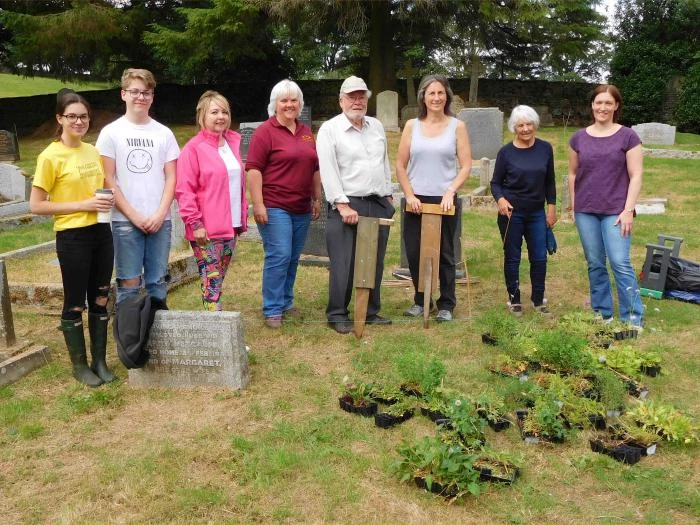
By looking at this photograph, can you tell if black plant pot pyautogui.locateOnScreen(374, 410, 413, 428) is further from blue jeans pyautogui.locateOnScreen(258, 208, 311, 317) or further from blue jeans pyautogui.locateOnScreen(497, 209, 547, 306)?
blue jeans pyautogui.locateOnScreen(497, 209, 547, 306)

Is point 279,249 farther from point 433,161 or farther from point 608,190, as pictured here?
point 608,190

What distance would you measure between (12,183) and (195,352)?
8835 millimetres

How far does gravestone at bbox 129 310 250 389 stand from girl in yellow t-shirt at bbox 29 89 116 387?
1.63 ft

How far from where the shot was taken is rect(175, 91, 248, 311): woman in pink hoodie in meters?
4.54

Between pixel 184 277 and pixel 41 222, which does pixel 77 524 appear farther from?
pixel 41 222

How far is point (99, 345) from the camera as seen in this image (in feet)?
14.5

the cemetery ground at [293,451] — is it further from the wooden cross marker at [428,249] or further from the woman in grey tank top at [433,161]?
the woman in grey tank top at [433,161]

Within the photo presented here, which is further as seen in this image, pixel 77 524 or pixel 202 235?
pixel 202 235

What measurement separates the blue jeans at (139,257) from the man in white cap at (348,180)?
130cm

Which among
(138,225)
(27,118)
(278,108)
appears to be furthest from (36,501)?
(27,118)

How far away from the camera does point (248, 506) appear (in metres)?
3.01

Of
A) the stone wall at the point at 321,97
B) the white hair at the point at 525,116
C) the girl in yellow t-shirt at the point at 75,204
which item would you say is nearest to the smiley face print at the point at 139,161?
the girl in yellow t-shirt at the point at 75,204

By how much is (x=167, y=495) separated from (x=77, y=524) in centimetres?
39

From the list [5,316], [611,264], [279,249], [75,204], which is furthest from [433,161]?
[5,316]
